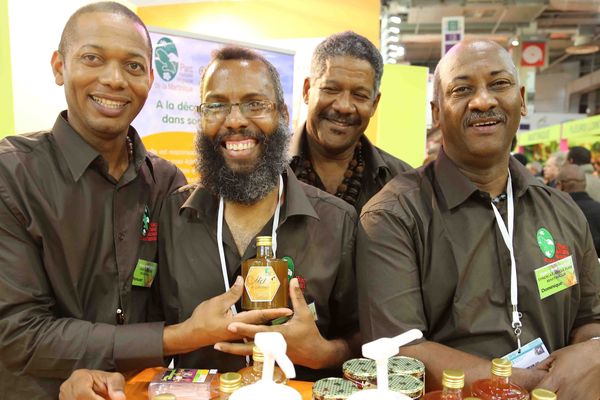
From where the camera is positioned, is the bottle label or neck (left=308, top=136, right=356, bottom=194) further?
neck (left=308, top=136, right=356, bottom=194)

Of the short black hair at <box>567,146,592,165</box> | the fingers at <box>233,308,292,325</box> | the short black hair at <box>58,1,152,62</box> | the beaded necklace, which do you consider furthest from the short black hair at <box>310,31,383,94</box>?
the short black hair at <box>567,146,592,165</box>

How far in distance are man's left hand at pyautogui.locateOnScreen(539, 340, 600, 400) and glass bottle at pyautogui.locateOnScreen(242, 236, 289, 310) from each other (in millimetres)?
879

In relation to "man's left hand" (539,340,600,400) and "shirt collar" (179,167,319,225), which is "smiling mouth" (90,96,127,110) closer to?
"shirt collar" (179,167,319,225)

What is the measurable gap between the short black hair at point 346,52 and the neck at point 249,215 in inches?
38.2

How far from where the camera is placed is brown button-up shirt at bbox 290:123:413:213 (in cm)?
280

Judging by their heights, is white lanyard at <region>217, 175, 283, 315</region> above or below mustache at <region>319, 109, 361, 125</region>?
below

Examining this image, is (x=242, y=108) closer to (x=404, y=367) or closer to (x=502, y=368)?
(x=404, y=367)

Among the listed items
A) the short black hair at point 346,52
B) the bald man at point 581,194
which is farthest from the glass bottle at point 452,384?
the bald man at point 581,194

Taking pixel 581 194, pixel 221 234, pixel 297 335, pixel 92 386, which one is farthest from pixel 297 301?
pixel 581 194

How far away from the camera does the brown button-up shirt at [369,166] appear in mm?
2799

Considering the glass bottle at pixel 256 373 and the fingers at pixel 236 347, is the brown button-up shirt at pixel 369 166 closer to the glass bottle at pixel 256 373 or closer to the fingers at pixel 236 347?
the fingers at pixel 236 347

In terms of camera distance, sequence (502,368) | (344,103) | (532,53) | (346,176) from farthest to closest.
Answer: (532,53), (346,176), (344,103), (502,368)

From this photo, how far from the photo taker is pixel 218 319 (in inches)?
64.9

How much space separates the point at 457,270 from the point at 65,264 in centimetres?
143
